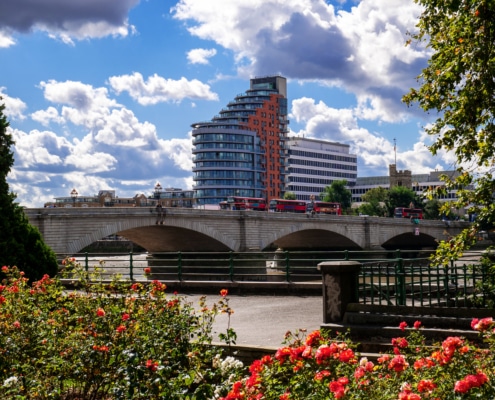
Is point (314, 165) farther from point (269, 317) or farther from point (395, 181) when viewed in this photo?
point (269, 317)

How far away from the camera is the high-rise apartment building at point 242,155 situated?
15550 cm

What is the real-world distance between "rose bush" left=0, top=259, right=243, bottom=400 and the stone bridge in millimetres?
22669

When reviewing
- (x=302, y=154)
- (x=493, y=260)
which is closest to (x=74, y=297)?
(x=493, y=260)

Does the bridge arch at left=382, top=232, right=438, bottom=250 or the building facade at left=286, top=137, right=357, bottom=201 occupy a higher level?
the building facade at left=286, top=137, right=357, bottom=201

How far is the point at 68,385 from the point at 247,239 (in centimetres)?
4825

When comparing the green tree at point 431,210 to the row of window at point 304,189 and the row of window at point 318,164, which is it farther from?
the row of window at point 318,164

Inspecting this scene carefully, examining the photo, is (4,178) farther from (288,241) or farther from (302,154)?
(302,154)

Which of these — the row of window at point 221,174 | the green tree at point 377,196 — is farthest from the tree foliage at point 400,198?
the row of window at point 221,174

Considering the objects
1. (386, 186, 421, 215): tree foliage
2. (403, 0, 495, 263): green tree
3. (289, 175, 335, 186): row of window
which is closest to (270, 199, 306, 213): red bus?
(386, 186, 421, 215): tree foliage

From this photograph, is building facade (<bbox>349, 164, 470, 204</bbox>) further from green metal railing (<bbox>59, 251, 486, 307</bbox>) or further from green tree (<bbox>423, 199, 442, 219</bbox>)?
green metal railing (<bbox>59, 251, 486, 307</bbox>)

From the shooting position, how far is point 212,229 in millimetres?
53406

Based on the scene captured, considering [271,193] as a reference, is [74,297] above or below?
below

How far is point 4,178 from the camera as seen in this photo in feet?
71.1

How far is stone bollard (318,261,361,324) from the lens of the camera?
39.8ft
